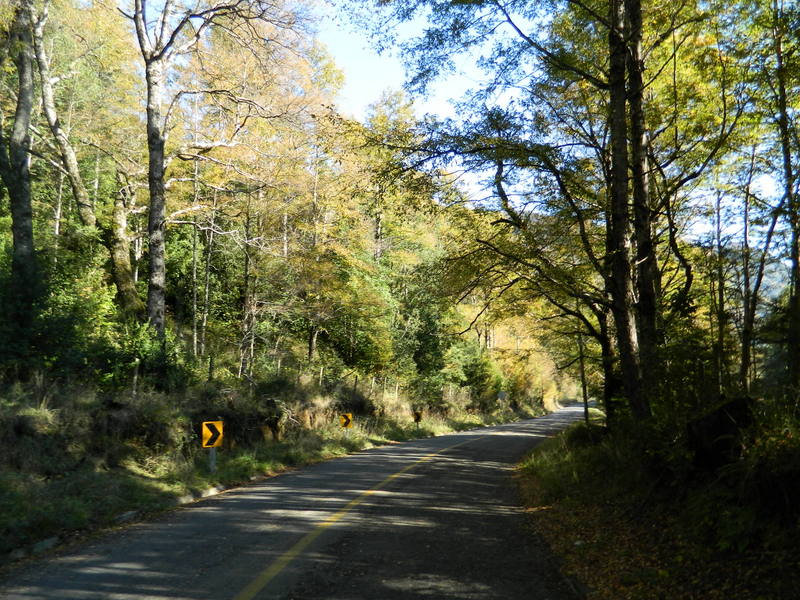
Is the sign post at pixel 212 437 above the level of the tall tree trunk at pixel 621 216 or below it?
below

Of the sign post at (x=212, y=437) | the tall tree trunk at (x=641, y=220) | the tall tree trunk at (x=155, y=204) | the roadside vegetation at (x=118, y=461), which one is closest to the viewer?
the roadside vegetation at (x=118, y=461)

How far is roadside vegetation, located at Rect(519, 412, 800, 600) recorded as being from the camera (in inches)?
177

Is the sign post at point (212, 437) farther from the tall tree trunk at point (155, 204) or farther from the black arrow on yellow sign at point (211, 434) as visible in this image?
the tall tree trunk at point (155, 204)

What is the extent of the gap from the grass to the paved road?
0.62 m

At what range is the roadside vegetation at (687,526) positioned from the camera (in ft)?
14.7

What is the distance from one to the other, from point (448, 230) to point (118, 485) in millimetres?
Result: 9773

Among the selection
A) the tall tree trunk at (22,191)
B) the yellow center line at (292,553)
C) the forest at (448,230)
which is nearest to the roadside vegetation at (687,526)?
the forest at (448,230)

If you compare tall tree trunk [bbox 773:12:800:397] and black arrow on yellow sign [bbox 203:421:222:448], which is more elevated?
tall tree trunk [bbox 773:12:800:397]

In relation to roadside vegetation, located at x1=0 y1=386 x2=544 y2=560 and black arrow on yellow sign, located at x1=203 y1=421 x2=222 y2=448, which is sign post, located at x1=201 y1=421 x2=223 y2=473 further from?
roadside vegetation, located at x1=0 y1=386 x2=544 y2=560

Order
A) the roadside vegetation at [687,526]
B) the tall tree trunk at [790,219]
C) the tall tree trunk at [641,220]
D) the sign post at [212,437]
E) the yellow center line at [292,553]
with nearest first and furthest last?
the roadside vegetation at [687,526] → the yellow center line at [292,553] → the tall tree trunk at [790,219] → the tall tree trunk at [641,220] → the sign post at [212,437]

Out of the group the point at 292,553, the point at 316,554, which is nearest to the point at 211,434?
the point at 292,553

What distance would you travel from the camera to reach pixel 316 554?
19.4ft

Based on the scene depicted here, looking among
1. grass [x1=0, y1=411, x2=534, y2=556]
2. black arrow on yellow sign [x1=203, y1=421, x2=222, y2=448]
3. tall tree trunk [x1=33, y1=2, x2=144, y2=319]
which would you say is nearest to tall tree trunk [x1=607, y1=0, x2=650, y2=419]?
grass [x1=0, y1=411, x2=534, y2=556]

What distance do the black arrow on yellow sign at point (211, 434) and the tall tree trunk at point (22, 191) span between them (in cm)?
389
